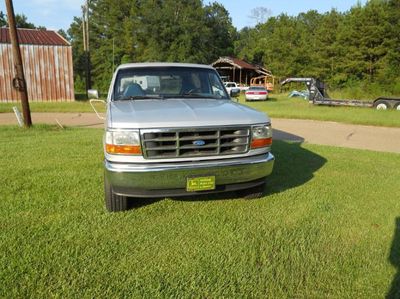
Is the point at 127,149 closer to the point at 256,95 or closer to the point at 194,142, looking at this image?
the point at 194,142

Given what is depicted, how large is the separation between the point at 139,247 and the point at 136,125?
1192 mm

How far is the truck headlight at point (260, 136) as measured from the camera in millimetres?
3990

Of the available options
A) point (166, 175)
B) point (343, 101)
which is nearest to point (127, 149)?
point (166, 175)

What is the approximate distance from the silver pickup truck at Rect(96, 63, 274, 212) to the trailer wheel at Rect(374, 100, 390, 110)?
1614cm

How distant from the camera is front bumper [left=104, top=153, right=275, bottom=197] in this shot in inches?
140

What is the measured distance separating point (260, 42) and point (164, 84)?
65.1 metres

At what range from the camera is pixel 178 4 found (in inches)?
2190

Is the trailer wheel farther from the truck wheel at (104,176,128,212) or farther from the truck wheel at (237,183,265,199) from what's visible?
the truck wheel at (104,176,128,212)

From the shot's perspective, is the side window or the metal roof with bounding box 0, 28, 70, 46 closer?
the side window

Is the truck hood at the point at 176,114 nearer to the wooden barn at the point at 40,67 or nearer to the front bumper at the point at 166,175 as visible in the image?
the front bumper at the point at 166,175

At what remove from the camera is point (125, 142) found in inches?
141

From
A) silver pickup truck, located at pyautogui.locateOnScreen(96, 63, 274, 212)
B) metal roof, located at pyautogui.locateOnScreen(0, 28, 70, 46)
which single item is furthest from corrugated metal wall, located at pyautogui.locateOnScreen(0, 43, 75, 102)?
silver pickup truck, located at pyautogui.locateOnScreen(96, 63, 274, 212)

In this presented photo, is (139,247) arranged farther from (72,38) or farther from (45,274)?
(72,38)

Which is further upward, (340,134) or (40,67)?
(40,67)
